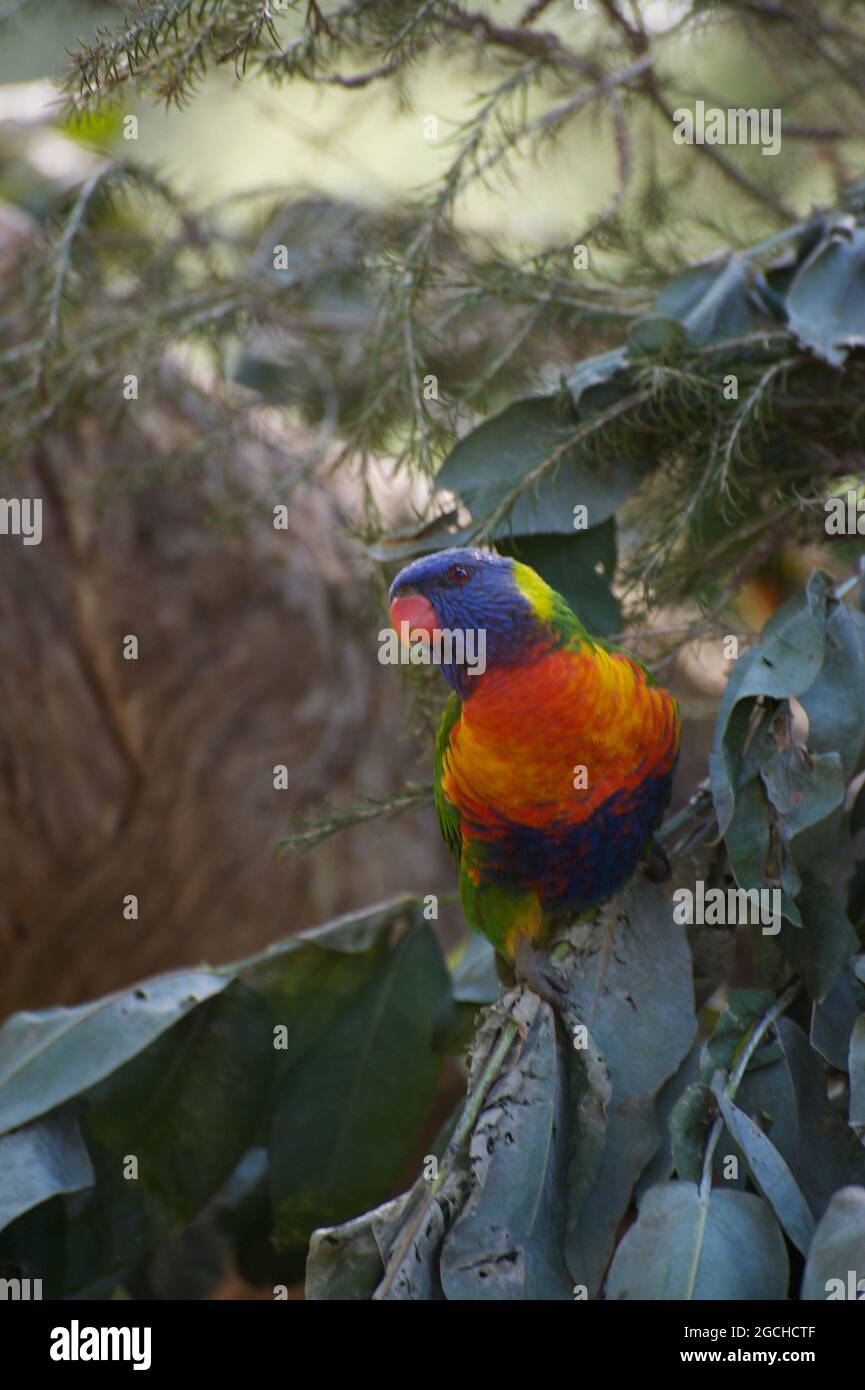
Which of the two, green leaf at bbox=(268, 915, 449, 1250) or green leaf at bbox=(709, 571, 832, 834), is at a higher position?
green leaf at bbox=(709, 571, 832, 834)

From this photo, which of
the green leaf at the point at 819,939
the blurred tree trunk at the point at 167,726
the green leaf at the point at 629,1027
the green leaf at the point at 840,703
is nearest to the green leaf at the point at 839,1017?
the green leaf at the point at 819,939

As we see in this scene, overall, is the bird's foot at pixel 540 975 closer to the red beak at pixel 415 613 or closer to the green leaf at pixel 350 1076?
the green leaf at pixel 350 1076

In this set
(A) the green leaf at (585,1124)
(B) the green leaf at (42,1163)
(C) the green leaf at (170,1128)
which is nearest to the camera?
(A) the green leaf at (585,1124)

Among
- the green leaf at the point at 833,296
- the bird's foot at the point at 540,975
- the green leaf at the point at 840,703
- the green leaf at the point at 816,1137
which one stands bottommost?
the green leaf at the point at 816,1137

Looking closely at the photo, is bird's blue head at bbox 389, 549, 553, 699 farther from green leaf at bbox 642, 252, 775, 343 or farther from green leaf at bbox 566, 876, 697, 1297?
green leaf at bbox 642, 252, 775, 343

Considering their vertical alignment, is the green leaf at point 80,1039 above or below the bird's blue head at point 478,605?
below

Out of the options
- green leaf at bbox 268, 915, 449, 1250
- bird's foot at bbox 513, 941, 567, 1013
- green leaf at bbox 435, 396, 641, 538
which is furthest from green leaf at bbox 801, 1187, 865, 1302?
green leaf at bbox 435, 396, 641, 538

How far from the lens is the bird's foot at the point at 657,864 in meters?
1.60

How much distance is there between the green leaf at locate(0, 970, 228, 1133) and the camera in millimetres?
1695

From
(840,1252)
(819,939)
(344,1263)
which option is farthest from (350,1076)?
(840,1252)

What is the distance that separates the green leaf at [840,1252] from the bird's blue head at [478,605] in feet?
2.33

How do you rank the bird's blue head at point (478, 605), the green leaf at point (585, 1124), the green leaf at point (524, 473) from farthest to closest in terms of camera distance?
1. the green leaf at point (524, 473)
2. the bird's blue head at point (478, 605)
3. the green leaf at point (585, 1124)

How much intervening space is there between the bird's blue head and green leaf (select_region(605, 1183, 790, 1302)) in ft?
2.18
